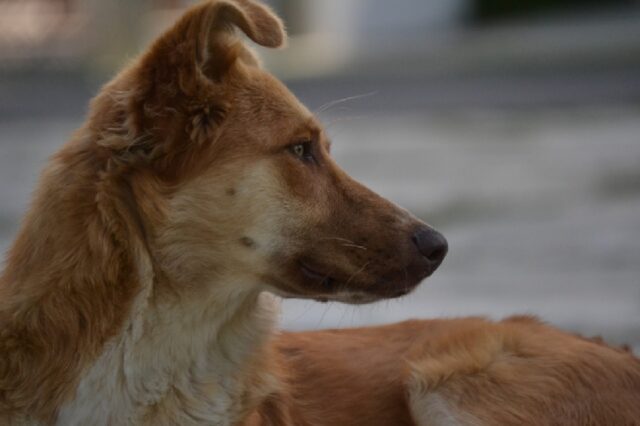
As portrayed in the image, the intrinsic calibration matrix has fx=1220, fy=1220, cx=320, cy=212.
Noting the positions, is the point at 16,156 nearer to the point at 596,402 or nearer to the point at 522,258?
the point at 522,258

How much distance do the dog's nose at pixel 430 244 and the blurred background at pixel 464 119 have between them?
1.24 metres

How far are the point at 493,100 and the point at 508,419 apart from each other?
11.6 m

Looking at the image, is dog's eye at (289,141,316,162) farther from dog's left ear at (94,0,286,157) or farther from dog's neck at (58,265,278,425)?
dog's neck at (58,265,278,425)

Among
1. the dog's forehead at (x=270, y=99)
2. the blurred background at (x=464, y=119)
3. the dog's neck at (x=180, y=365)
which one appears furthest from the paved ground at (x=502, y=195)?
the dog's neck at (x=180, y=365)

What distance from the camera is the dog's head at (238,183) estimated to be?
3648mm

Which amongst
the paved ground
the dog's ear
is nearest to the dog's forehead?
the dog's ear

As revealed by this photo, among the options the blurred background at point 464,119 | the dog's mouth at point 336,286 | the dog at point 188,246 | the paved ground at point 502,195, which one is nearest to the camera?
the dog at point 188,246

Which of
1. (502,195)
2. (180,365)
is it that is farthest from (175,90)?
(502,195)

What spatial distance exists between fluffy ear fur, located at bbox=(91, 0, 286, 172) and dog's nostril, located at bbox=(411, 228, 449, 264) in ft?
2.34

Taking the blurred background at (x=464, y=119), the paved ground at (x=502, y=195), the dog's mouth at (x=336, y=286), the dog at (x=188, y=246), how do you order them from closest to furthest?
the dog at (x=188, y=246)
the dog's mouth at (x=336, y=286)
the paved ground at (x=502, y=195)
the blurred background at (x=464, y=119)

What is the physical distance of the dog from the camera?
141 inches

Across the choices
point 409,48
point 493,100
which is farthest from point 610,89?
point 409,48

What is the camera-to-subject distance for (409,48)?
1955 centimetres

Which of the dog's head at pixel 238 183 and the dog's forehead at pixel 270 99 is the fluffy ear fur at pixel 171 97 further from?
the dog's forehead at pixel 270 99
